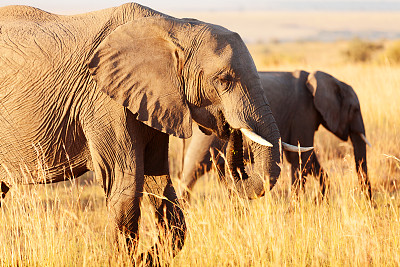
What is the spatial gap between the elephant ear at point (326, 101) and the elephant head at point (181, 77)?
4.11 m

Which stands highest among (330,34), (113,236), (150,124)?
(150,124)

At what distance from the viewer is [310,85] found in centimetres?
877

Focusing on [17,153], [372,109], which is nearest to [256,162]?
[17,153]

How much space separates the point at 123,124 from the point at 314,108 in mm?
4702

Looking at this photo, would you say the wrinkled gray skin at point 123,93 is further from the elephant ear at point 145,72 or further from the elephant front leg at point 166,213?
the elephant front leg at point 166,213

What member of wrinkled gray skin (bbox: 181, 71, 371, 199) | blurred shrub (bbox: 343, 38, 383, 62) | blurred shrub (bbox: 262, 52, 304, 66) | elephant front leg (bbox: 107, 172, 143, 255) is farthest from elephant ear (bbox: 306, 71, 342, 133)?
blurred shrub (bbox: 343, 38, 383, 62)

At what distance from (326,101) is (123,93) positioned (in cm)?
460

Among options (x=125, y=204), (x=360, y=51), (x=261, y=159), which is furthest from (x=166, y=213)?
(x=360, y=51)

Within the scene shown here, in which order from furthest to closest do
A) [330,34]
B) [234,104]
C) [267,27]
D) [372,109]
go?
[330,34] → [267,27] → [372,109] → [234,104]

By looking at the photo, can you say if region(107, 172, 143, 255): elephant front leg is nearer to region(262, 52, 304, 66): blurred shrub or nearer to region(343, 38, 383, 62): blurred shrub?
region(262, 52, 304, 66): blurred shrub

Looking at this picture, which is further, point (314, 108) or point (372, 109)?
point (372, 109)

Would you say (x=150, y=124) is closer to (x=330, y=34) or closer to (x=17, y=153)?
(x=17, y=153)

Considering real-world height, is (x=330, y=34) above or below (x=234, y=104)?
below

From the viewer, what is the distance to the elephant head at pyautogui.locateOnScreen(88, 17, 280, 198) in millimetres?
4574
